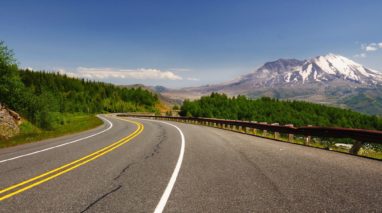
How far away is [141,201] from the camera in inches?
212

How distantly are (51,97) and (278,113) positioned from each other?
330ft

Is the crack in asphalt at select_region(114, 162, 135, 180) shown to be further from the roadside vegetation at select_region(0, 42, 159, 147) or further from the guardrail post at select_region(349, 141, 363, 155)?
the roadside vegetation at select_region(0, 42, 159, 147)

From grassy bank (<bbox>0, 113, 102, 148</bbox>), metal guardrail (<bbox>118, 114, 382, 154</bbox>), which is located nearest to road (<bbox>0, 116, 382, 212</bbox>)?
metal guardrail (<bbox>118, 114, 382, 154</bbox>)

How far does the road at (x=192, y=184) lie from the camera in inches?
202

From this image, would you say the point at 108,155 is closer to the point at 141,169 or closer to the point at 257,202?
the point at 141,169

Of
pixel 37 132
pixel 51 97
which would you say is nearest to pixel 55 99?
pixel 51 97

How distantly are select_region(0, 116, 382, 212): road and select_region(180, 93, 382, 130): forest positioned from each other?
409 ft

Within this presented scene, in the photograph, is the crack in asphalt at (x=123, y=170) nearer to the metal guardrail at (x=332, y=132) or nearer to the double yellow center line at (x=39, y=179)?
the double yellow center line at (x=39, y=179)

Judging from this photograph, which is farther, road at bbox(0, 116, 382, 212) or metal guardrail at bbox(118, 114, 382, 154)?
metal guardrail at bbox(118, 114, 382, 154)

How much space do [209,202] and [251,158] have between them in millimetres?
5041

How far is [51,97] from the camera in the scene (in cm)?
8325

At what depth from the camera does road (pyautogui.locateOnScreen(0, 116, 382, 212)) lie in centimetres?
512

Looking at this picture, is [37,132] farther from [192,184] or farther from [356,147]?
[356,147]

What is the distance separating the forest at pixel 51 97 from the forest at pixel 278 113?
144ft
